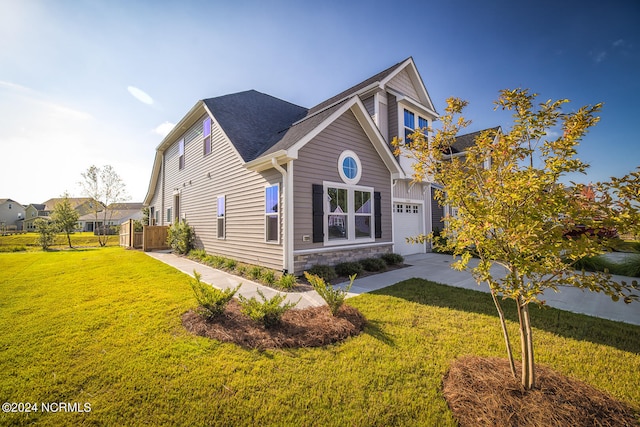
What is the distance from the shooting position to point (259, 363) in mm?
3064

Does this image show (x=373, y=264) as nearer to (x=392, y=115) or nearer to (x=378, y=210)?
(x=378, y=210)

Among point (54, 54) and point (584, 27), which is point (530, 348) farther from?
point (54, 54)

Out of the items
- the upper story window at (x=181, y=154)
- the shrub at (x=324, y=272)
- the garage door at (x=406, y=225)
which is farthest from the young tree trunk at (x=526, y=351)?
the upper story window at (x=181, y=154)

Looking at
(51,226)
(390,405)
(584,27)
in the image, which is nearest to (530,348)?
(390,405)

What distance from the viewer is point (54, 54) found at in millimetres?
6867

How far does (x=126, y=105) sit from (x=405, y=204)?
39.8 ft

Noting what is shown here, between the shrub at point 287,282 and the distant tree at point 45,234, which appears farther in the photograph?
the distant tree at point 45,234

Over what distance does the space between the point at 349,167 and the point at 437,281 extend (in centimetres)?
445

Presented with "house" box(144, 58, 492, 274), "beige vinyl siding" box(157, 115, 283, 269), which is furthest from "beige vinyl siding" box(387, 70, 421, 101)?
"beige vinyl siding" box(157, 115, 283, 269)

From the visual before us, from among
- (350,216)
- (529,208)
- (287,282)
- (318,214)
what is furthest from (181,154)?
(529,208)

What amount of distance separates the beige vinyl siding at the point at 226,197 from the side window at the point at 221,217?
210 millimetres

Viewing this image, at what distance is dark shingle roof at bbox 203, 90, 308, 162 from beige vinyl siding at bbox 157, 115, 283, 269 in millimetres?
447

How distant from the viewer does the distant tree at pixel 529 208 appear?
79.8 inches

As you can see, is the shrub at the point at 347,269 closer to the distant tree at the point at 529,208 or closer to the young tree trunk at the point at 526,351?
the distant tree at the point at 529,208
